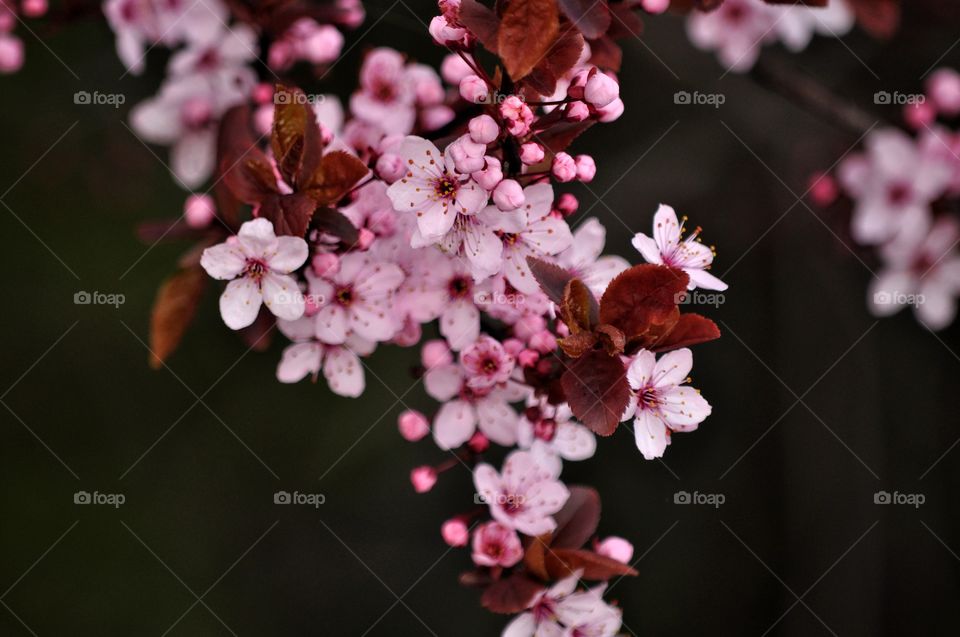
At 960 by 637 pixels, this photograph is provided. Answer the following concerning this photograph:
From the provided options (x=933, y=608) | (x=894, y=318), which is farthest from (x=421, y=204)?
(x=933, y=608)

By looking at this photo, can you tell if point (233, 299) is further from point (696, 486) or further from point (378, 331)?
point (696, 486)

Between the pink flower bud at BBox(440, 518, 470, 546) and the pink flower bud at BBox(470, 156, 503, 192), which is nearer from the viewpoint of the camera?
the pink flower bud at BBox(470, 156, 503, 192)

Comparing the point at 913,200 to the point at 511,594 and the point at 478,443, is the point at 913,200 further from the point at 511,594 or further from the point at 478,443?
the point at 511,594
